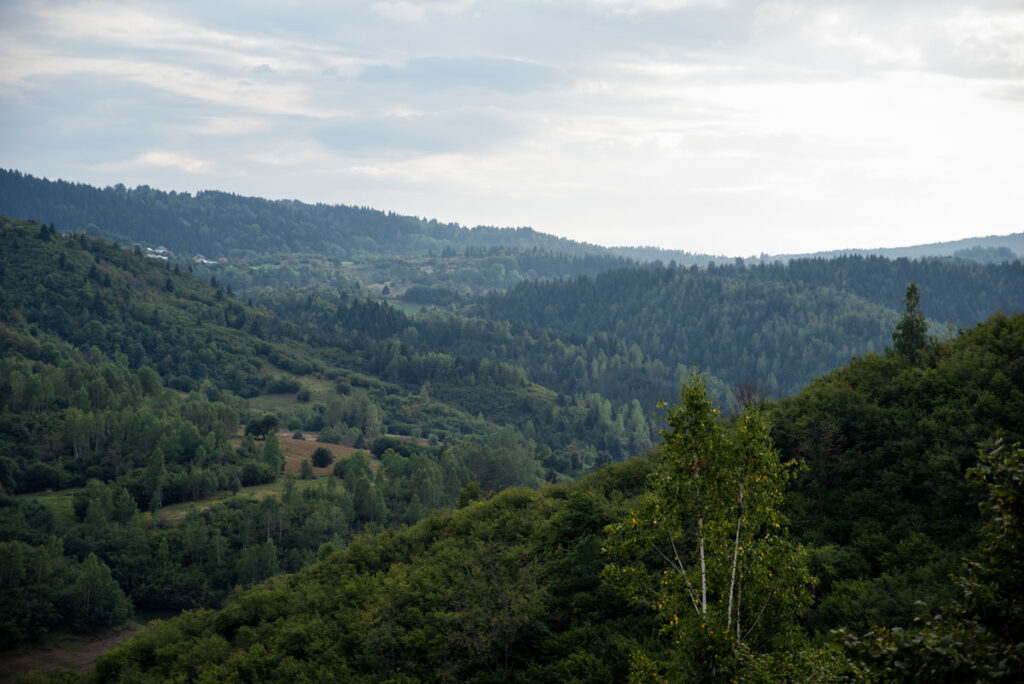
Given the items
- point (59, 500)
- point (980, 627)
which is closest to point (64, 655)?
point (59, 500)

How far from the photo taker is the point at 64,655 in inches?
3720

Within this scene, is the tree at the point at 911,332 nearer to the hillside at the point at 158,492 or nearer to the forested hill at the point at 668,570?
the forested hill at the point at 668,570

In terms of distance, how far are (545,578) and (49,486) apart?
12545cm

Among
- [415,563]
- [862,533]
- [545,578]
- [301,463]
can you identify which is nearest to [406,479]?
[301,463]

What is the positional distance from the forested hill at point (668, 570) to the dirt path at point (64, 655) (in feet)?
123

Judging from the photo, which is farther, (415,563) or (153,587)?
(153,587)

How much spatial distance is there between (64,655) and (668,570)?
101 m

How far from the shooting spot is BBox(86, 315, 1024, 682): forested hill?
22453 millimetres

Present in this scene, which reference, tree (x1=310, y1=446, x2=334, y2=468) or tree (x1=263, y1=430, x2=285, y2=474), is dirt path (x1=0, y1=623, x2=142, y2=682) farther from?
tree (x1=310, y1=446, x2=334, y2=468)

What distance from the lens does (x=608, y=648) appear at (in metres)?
37.9

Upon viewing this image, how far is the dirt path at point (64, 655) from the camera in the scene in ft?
289

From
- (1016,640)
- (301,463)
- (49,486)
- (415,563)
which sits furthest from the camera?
(301,463)

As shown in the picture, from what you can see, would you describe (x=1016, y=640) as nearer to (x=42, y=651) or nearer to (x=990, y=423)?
(x=990, y=423)

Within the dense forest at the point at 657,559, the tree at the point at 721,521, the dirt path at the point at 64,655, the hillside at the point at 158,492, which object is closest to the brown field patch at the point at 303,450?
the hillside at the point at 158,492
